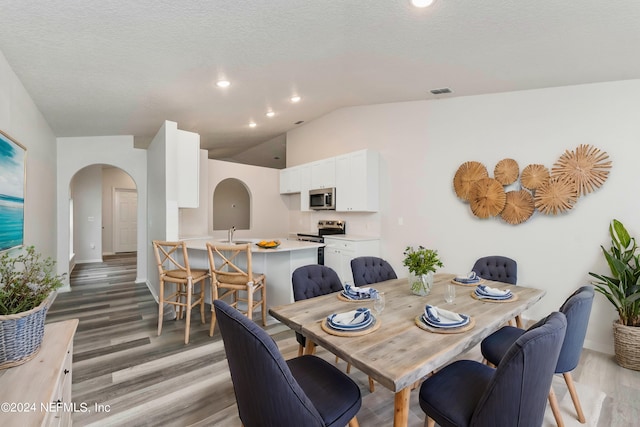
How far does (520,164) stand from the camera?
135 inches

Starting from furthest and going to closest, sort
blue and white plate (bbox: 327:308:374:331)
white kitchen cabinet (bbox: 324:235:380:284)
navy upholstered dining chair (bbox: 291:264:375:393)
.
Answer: white kitchen cabinet (bbox: 324:235:380:284), navy upholstered dining chair (bbox: 291:264:375:393), blue and white plate (bbox: 327:308:374:331)

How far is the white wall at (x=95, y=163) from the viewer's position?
5.09 m

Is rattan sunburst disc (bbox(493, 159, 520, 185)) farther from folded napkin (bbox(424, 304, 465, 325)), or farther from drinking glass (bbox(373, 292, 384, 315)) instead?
drinking glass (bbox(373, 292, 384, 315))

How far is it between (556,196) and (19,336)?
4262mm

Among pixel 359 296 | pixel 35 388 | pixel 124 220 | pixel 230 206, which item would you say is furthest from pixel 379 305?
pixel 124 220

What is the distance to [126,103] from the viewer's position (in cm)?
370

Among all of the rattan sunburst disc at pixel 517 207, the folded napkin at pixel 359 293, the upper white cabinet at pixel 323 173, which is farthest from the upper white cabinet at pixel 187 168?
the rattan sunburst disc at pixel 517 207

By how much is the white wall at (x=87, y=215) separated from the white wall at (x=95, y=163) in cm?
284

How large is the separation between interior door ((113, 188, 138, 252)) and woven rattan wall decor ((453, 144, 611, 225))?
30.1 feet

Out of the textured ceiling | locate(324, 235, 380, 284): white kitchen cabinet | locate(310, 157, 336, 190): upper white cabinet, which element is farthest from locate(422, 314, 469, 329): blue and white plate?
locate(310, 157, 336, 190): upper white cabinet

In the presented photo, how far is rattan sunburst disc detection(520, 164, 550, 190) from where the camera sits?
3.24m

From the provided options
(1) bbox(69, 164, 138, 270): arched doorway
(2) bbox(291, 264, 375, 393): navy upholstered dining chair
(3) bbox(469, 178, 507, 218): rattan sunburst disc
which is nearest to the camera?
(2) bbox(291, 264, 375, 393): navy upholstered dining chair

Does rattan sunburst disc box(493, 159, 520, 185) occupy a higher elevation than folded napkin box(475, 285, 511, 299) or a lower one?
higher

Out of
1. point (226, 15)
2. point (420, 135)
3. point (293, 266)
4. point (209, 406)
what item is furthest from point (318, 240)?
point (226, 15)
